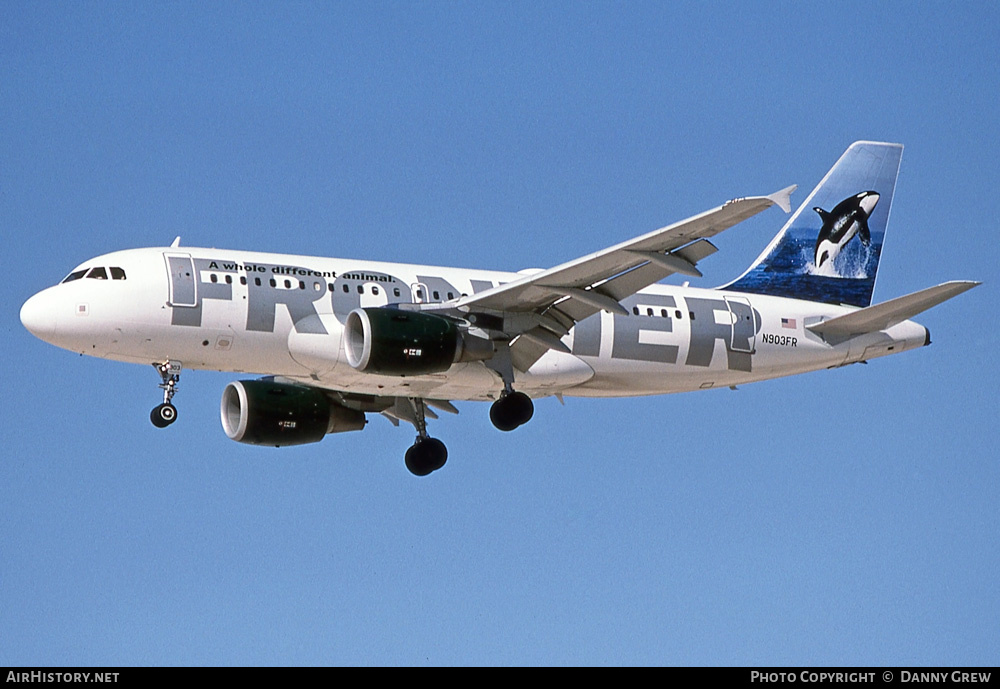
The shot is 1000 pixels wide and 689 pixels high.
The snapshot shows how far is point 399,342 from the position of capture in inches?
1282

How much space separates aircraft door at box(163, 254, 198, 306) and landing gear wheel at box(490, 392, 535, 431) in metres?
7.10

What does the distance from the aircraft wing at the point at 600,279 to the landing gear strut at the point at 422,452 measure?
155 inches

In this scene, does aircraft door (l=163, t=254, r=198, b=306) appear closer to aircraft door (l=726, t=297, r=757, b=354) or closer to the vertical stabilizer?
aircraft door (l=726, t=297, r=757, b=354)

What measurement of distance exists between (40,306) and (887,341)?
67.2ft

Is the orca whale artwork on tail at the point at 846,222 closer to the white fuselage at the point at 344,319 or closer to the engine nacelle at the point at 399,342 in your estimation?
the white fuselage at the point at 344,319

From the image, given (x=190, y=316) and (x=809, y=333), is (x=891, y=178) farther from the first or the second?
(x=190, y=316)

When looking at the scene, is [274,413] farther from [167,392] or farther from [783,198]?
[783,198]

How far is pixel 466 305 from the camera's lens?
34312mm

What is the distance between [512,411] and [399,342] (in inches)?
136

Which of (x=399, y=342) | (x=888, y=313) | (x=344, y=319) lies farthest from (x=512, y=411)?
(x=888, y=313)

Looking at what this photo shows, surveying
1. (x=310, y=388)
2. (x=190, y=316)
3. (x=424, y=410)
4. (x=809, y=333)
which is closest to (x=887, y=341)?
(x=809, y=333)

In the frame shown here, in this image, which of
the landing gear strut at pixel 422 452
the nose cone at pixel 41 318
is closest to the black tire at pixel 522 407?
the landing gear strut at pixel 422 452
